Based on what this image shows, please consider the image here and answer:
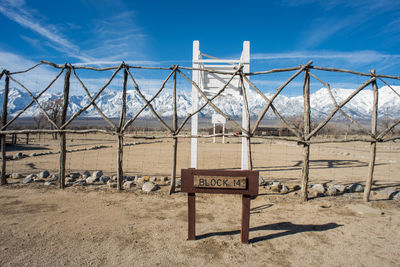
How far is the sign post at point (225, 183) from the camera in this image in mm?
3461

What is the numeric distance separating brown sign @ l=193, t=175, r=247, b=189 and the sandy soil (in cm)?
92

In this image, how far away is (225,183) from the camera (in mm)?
3480

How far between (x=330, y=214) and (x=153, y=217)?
12.2 feet

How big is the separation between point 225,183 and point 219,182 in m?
0.09

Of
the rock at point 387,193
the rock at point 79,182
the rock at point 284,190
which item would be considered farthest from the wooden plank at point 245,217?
the rock at point 79,182

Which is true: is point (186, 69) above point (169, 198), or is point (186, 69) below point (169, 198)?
above

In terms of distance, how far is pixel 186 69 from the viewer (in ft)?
21.1

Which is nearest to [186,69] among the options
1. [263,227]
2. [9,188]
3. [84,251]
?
[263,227]

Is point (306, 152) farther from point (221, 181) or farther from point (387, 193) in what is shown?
point (221, 181)

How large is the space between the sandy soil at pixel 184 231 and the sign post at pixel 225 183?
1.75ft

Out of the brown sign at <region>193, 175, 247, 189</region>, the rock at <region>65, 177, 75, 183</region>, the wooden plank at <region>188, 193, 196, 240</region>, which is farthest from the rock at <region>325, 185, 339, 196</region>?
the rock at <region>65, 177, 75, 183</region>

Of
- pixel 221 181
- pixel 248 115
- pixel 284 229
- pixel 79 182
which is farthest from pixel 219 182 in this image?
pixel 79 182

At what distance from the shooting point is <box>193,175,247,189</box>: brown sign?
3.46 m

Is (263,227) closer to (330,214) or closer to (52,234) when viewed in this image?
(330,214)
